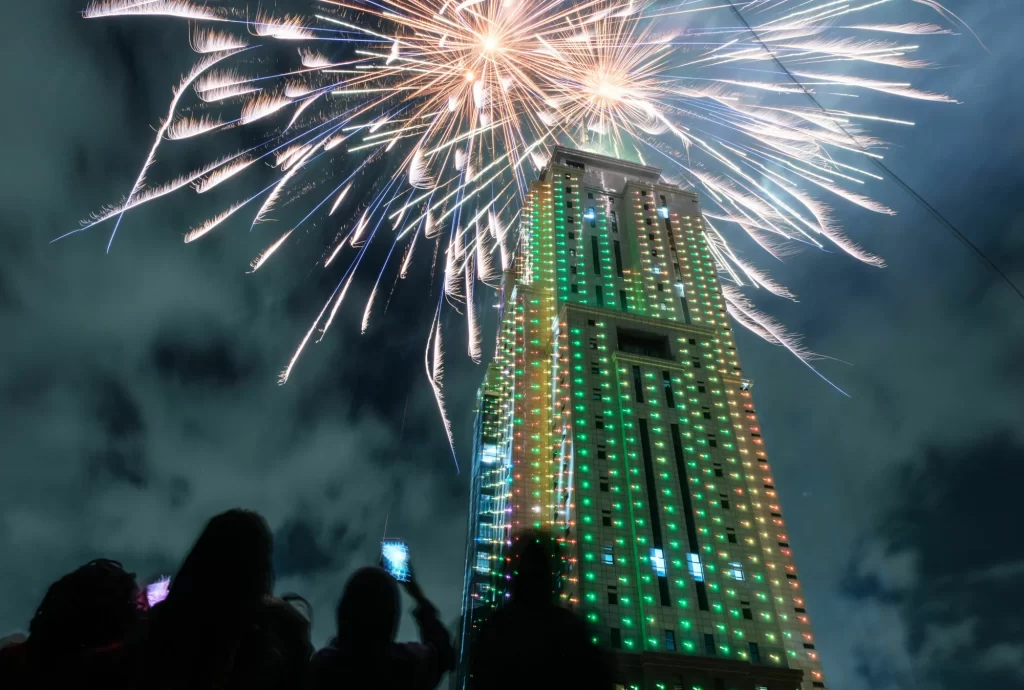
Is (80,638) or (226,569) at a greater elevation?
(226,569)

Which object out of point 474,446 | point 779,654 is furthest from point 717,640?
point 474,446

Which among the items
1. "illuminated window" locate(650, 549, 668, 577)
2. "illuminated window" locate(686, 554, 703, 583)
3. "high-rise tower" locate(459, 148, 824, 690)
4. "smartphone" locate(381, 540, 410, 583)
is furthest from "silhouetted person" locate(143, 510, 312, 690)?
"illuminated window" locate(686, 554, 703, 583)

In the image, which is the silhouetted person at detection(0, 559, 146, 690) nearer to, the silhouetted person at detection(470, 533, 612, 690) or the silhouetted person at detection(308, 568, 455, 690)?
the silhouetted person at detection(308, 568, 455, 690)

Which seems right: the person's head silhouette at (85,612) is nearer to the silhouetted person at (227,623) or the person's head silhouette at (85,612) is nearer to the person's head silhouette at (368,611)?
the silhouetted person at (227,623)

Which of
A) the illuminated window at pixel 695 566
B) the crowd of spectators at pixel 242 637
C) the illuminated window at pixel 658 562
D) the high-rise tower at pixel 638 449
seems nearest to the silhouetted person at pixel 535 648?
the crowd of spectators at pixel 242 637

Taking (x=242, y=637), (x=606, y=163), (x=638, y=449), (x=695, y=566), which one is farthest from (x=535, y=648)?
(x=606, y=163)

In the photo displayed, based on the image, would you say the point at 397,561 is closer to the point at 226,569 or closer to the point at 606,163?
the point at 226,569
